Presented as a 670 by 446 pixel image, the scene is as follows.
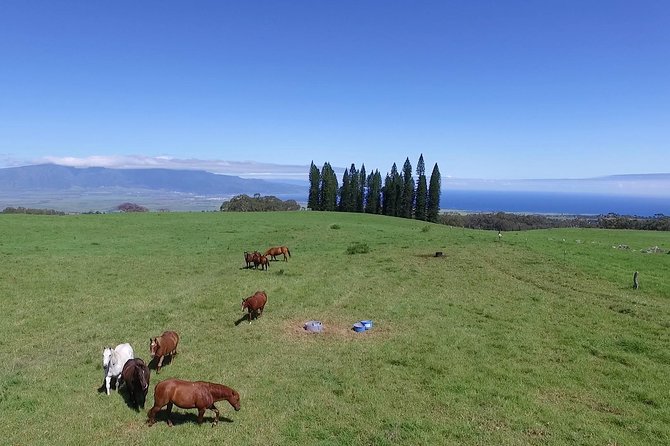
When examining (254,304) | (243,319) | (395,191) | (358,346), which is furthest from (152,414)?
(395,191)

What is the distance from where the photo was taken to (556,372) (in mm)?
12734

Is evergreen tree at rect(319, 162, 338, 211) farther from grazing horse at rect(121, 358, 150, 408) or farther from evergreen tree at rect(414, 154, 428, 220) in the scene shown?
grazing horse at rect(121, 358, 150, 408)

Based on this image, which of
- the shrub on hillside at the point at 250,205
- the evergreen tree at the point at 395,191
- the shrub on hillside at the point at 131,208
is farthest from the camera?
Result: the shrub on hillside at the point at 250,205

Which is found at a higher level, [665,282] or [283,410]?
[665,282]

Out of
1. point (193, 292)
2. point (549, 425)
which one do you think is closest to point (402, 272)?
point (193, 292)

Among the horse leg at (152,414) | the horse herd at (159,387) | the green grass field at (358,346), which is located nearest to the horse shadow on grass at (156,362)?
the horse herd at (159,387)

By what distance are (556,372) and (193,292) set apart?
1676cm

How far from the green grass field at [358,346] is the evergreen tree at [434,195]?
7538 cm

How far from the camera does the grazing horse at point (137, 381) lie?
33.5 feet

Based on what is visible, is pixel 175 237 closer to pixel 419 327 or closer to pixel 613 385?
pixel 419 327

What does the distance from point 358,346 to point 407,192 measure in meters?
95.3

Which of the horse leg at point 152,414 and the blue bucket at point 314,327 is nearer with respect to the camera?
the horse leg at point 152,414

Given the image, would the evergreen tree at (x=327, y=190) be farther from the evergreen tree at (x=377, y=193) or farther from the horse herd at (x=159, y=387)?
the horse herd at (x=159, y=387)

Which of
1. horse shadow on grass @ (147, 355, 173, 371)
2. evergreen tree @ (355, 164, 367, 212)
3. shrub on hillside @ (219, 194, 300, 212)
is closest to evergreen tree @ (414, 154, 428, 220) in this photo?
evergreen tree @ (355, 164, 367, 212)
